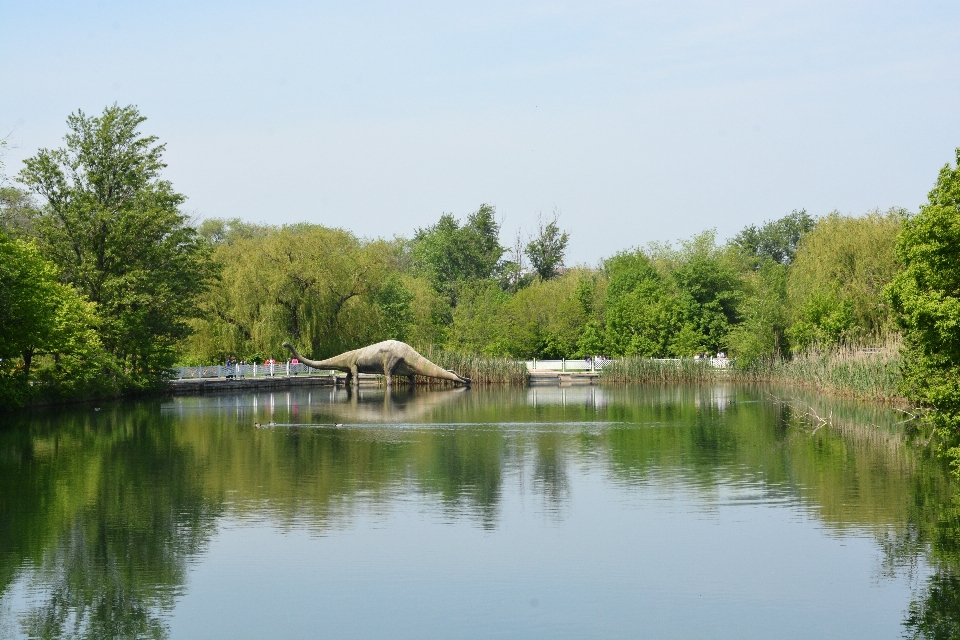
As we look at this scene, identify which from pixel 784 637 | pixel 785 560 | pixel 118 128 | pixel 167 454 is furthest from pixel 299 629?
pixel 118 128

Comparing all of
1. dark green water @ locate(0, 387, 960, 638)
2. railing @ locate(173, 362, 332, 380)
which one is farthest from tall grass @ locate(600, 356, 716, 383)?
dark green water @ locate(0, 387, 960, 638)

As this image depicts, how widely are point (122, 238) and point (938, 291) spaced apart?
108 feet

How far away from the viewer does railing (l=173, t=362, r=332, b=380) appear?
50.6 meters

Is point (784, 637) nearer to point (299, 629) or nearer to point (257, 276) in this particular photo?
point (299, 629)

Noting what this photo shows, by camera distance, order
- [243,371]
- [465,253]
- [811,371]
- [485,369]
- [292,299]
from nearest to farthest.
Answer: [811,371], [243,371], [292,299], [485,369], [465,253]

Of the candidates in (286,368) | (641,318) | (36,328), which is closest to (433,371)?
(286,368)

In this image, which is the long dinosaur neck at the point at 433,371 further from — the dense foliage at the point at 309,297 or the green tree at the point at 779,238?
the green tree at the point at 779,238

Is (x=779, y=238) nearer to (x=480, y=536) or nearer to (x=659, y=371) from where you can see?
(x=659, y=371)

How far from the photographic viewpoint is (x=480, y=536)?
14.1 m

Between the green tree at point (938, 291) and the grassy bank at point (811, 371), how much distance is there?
1217cm

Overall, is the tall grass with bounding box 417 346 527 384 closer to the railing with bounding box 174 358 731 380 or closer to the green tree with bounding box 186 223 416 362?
the green tree with bounding box 186 223 416 362

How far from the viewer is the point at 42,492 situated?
696 inches

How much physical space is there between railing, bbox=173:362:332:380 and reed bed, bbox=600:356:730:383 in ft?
48.3

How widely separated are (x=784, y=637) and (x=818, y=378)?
32891 millimetres
